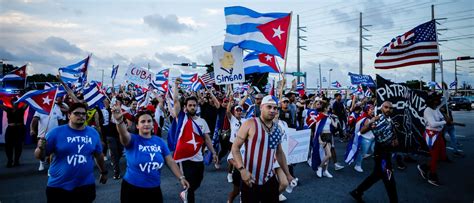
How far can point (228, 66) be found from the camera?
7.46m

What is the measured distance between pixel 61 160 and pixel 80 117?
1.76ft

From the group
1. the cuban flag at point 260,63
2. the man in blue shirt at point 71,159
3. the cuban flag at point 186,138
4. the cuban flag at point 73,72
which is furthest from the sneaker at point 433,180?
the cuban flag at point 73,72

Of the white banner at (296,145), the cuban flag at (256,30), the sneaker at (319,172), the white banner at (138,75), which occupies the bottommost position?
the sneaker at (319,172)

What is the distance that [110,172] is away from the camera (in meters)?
7.57

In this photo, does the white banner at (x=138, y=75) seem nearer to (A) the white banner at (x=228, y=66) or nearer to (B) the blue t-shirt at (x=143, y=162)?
(A) the white banner at (x=228, y=66)

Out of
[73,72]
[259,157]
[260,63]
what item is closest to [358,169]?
[260,63]

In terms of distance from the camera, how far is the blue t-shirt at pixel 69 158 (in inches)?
135

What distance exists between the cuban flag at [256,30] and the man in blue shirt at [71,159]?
12.6 feet

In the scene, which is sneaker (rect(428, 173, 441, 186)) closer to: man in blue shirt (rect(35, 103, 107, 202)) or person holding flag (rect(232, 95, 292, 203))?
person holding flag (rect(232, 95, 292, 203))

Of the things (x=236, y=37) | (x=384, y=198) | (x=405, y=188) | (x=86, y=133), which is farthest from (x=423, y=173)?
(x=86, y=133)

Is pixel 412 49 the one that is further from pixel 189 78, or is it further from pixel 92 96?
pixel 189 78

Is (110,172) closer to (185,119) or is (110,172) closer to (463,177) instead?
(185,119)

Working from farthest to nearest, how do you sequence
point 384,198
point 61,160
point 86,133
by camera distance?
point 384,198 < point 86,133 < point 61,160

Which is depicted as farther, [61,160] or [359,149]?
[359,149]
